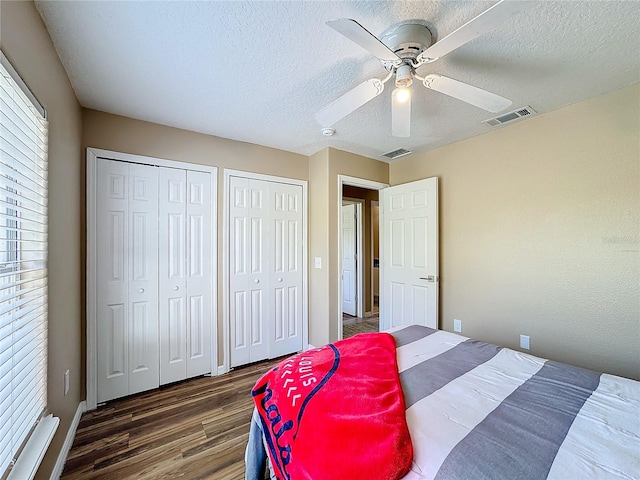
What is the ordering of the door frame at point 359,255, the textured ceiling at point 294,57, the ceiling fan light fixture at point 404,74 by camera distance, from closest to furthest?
the textured ceiling at point 294,57 < the ceiling fan light fixture at point 404,74 < the door frame at point 359,255

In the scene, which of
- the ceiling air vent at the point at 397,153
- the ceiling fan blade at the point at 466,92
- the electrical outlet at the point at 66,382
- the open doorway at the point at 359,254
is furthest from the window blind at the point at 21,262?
the open doorway at the point at 359,254

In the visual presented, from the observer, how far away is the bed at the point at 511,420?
0.80 meters

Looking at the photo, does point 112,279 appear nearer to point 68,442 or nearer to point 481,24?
point 68,442

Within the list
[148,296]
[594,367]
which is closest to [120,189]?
[148,296]

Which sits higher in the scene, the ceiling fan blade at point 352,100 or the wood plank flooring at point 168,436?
the ceiling fan blade at point 352,100

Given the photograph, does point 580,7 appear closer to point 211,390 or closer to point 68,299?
point 68,299

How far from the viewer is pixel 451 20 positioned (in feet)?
4.22

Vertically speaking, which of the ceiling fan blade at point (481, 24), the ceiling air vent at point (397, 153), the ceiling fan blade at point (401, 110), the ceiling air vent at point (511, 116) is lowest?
the ceiling fan blade at point (401, 110)

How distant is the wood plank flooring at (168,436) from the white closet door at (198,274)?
0.28 meters

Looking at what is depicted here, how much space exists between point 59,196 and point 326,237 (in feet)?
7.15

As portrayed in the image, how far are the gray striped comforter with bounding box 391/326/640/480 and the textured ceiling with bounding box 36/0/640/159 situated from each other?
171 centimetres

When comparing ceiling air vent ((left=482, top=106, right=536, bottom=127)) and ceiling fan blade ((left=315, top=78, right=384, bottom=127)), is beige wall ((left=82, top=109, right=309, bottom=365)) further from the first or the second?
ceiling air vent ((left=482, top=106, right=536, bottom=127))

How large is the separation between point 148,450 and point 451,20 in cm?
301

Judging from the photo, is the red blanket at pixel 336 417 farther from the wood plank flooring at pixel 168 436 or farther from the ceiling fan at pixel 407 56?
the ceiling fan at pixel 407 56
